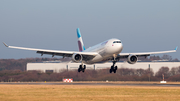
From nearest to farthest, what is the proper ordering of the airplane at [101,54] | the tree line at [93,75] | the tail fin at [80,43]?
the airplane at [101,54], the tail fin at [80,43], the tree line at [93,75]

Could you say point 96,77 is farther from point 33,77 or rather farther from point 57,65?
point 33,77

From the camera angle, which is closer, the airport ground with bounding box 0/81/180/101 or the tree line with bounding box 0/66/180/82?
the airport ground with bounding box 0/81/180/101

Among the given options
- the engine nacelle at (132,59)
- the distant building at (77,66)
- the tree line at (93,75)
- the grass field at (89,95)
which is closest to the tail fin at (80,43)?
the distant building at (77,66)

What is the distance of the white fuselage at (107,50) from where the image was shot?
4925 cm

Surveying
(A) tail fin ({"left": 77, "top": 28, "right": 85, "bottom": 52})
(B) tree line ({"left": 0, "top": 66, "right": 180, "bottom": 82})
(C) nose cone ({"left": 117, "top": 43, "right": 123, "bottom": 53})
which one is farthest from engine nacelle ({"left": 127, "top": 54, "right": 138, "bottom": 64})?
(B) tree line ({"left": 0, "top": 66, "right": 180, "bottom": 82})

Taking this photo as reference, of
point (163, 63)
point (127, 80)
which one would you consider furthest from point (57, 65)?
point (163, 63)

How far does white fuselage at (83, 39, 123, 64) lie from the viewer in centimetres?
4925

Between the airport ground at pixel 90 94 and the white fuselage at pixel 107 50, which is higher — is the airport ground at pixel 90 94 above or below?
below

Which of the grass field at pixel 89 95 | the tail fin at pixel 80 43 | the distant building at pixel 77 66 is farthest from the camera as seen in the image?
the distant building at pixel 77 66

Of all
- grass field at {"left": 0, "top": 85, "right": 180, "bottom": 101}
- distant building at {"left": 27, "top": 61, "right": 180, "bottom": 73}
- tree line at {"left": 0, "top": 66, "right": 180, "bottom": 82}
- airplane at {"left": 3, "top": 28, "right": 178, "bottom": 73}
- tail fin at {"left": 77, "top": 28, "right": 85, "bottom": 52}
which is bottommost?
grass field at {"left": 0, "top": 85, "right": 180, "bottom": 101}

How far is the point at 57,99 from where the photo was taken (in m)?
29.7

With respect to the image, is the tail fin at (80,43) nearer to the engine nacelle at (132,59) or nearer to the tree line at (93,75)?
the tree line at (93,75)

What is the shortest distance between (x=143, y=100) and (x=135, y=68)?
52657 millimetres

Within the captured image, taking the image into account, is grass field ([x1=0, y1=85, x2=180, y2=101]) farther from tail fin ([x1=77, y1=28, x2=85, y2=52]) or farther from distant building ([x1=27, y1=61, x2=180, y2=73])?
distant building ([x1=27, y1=61, x2=180, y2=73])
